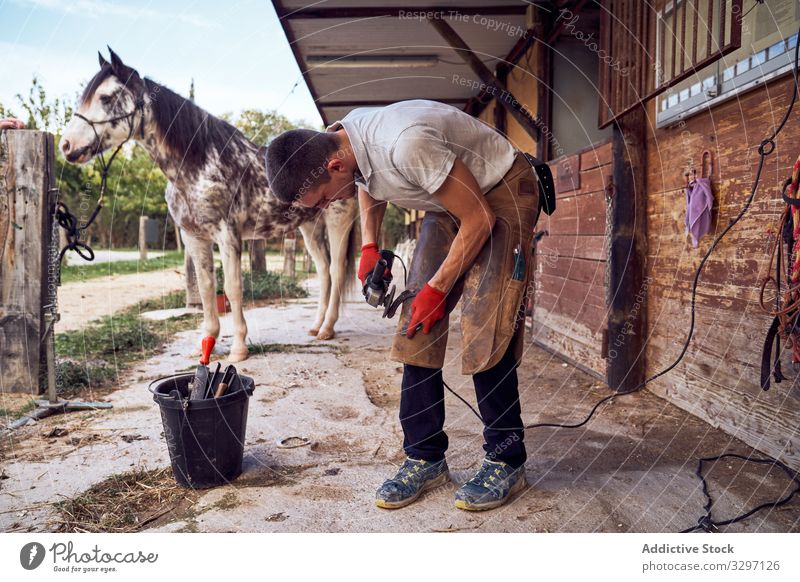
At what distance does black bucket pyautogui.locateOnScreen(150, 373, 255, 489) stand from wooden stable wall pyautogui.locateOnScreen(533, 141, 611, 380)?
A: 2.08 meters

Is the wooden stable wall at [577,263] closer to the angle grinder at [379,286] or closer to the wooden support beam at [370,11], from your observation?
the wooden support beam at [370,11]

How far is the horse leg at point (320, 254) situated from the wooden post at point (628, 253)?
8.40 ft

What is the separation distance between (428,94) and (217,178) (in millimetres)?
2783

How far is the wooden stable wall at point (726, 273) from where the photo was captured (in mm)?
2006

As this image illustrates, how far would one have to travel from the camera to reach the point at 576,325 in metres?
3.64

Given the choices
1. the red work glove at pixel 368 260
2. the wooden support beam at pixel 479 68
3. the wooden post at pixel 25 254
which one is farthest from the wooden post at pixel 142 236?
the red work glove at pixel 368 260

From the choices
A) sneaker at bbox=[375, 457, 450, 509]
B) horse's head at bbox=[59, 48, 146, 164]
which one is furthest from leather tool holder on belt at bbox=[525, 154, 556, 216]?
horse's head at bbox=[59, 48, 146, 164]

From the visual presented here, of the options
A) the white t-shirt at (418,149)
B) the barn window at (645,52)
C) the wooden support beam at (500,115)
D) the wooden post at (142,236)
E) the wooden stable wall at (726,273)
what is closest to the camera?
the white t-shirt at (418,149)

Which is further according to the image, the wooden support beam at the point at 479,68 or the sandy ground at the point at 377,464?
the wooden support beam at the point at 479,68

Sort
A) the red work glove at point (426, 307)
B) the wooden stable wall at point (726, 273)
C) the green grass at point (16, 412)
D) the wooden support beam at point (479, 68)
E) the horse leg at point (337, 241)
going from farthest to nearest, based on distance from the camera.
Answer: the horse leg at point (337, 241), the wooden support beam at point (479, 68), the green grass at point (16, 412), the wooden stable wall at point (726, 273), the red work glove at point (426, 307)

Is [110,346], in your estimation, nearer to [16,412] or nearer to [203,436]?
[16,412]

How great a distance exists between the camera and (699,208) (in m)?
2.36

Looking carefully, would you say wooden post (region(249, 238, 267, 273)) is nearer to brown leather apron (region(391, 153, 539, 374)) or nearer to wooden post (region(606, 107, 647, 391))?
wooden post (region(606, 107, 647, 391))

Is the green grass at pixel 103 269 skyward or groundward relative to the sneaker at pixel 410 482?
skyward
